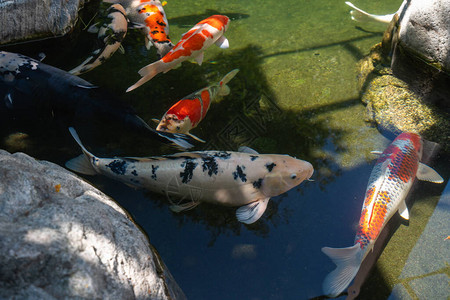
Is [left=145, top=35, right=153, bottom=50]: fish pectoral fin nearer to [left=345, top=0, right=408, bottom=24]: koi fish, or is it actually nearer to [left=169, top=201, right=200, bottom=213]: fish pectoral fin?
[left=169, top=201, right=200, bottom=213]: fish pectoral fin

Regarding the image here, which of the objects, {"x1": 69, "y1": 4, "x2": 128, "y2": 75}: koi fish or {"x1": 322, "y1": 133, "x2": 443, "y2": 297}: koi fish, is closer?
{"x1": 322, "y1": 133, "x2": 443, "y2": 297}: koi fish

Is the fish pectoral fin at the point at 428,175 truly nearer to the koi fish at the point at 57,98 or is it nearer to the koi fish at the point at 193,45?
the koi fish at the point at 57,98

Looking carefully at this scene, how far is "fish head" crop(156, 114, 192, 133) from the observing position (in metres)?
4.00

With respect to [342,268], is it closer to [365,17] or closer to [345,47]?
[345,47]

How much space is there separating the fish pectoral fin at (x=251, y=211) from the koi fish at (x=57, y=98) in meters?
0.93

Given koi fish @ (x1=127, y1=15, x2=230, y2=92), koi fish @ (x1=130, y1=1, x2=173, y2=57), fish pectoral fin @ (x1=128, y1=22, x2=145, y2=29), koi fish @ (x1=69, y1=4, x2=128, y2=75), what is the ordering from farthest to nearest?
fish pectoral fin @ (x1=128, y1=22, x2=145, y2=29), koi fish @ (x1=130, y1=1, x2=173, y2=57), koi fish @ (x1=69, y1=4, x2=128, y2=75), koi fish @ (x1=127, y1=15, x2=230, y2=92)

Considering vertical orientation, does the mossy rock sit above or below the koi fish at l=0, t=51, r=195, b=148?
below

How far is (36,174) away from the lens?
8.20ft

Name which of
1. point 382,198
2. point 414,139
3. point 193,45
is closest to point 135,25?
point 193,45

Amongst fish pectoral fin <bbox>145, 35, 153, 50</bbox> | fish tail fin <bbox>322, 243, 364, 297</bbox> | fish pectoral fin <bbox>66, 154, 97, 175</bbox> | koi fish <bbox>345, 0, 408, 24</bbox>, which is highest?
koi fish <bbox>345, 0, 408, 24</bbox>

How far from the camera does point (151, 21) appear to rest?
17.9ft

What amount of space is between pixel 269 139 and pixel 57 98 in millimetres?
2448

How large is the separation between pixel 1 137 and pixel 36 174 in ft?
6.79

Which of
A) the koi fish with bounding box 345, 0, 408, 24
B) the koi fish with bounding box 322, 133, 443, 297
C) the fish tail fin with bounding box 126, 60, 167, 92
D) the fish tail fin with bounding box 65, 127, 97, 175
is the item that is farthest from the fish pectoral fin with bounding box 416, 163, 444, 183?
the fish tail fin with bounding box 65, 127, 97, 175
